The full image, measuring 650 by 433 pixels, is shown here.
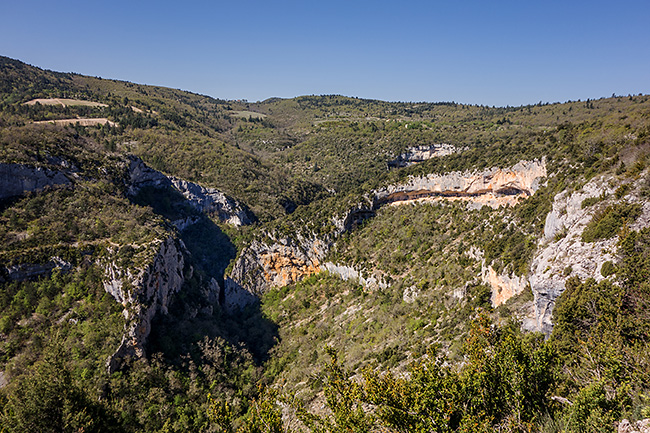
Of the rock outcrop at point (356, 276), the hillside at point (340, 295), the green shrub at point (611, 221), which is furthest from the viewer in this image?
the rock outcrop at point (356, 276)

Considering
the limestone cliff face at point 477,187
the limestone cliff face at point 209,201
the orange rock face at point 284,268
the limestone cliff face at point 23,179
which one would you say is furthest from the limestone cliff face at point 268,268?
the limestone cliff face at point 23,179

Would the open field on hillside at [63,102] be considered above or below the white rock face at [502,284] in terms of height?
above

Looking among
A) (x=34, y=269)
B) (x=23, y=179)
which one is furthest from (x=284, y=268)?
(x=23, y=179)

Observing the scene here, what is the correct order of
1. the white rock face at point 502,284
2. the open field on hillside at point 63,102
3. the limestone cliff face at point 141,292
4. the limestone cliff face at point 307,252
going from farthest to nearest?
the open field on hillside at point 63,102 → the limestone cliff face at point 307,252 → the limestone cliff face at point 141,292 → the white rock face at point 502,284

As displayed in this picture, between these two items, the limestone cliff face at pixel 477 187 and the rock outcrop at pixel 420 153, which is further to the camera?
the rock outcrop at pixel 420 153

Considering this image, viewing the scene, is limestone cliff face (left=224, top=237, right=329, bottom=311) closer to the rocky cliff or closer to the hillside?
the hillside

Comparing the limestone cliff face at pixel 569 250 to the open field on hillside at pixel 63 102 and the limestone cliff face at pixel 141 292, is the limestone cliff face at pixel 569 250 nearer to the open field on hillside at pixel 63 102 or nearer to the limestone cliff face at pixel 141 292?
the limestone cliff face at pixel 141 292

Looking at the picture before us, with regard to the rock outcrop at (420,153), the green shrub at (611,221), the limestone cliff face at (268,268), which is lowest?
the limestone cliff face at (268,268)

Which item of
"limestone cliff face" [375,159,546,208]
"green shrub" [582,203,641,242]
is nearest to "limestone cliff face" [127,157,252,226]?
"limestone cliff face" [375,159,546,208]
